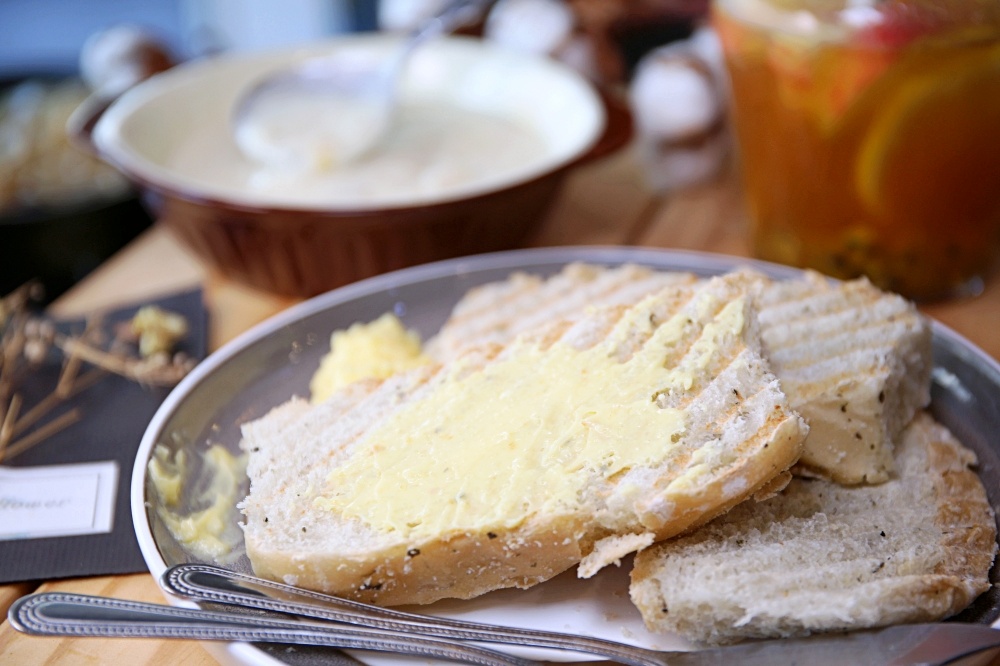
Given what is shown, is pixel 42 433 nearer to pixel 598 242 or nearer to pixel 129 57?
pixel 598 242

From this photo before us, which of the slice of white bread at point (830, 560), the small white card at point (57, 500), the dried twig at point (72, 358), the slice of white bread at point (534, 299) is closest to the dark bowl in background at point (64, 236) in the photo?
the dried twig at point (72, 358)

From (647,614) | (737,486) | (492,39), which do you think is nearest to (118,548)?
(647,614)

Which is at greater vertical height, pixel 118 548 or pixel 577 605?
pixel 577 605

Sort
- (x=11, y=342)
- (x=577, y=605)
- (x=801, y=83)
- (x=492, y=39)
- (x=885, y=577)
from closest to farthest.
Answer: (x=885, y=577) → (x=577, y=605) → (x=801, y=83) → (x=11, y=342) → (x=492, y=39)

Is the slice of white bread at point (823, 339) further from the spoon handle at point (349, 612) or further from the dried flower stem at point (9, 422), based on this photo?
the dried flower stem at point (9, 422)

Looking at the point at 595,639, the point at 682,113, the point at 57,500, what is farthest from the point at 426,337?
the point at 682,113

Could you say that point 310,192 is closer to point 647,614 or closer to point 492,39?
point 492,39

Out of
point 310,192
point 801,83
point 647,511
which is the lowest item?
point 310,192
